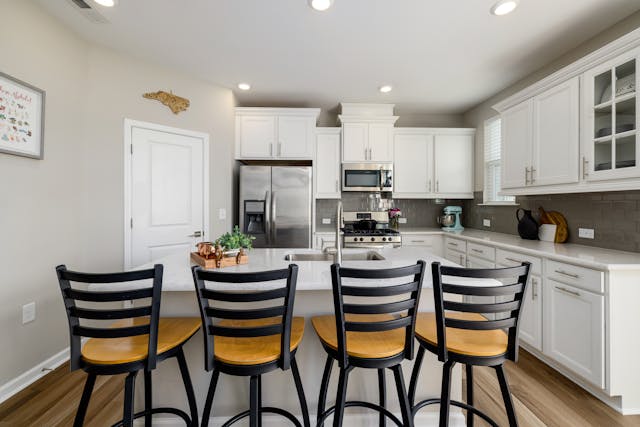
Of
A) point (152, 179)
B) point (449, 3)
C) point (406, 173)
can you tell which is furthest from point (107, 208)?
point (406, 173)

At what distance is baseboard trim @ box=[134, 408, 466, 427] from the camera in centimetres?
162

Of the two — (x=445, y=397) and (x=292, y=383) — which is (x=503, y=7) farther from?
(x=292, y=383)

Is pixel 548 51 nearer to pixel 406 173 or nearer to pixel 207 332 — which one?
pixel 406 173

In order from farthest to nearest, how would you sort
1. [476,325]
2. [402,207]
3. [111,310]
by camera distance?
[402,207] < [476,325] < [111,310]

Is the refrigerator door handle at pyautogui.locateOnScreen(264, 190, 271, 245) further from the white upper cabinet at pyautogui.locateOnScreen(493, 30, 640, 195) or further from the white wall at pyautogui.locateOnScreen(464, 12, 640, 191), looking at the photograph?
the white wall at pyautogui.locateOnScreen(464, 12, 640, 191)

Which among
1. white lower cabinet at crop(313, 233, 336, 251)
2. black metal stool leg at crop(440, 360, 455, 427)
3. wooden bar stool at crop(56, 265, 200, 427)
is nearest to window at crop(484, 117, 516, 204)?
white lower cabinet at crop(313, 233, 336, 251)

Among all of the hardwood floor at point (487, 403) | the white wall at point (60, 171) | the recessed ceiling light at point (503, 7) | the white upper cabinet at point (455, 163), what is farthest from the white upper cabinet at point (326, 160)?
the hardwood floor at point (487, 403)

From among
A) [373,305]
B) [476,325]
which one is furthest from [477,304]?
[373,305]

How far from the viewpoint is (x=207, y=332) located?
1.18 meters

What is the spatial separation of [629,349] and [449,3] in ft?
8.32

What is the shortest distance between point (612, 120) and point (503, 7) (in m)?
1.10

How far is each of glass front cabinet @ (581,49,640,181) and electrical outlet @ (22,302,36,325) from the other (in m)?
4.21

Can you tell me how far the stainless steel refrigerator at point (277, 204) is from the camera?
3.65m

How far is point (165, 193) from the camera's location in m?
3.14
